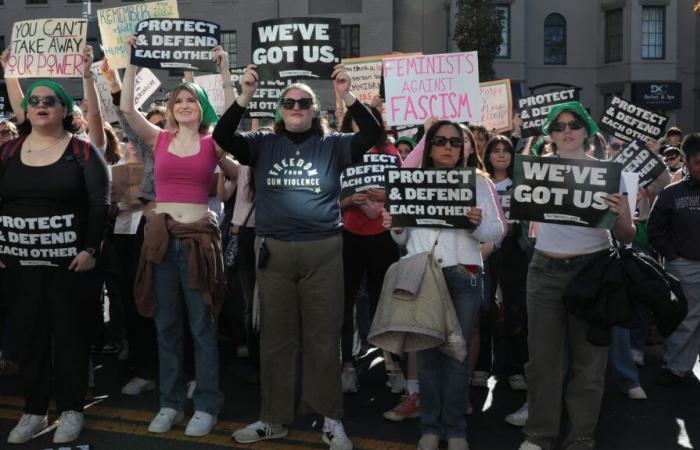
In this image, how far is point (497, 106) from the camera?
1067 cm

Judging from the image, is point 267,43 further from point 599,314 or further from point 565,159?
point 599,314

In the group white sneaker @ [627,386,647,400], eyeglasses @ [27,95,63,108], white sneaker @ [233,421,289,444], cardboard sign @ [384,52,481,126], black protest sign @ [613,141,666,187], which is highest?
cardboard sign @ [384,52,481,126]

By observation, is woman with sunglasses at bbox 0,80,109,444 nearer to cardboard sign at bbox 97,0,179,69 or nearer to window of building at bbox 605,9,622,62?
cardboard sign at bbox 97,0,179,69

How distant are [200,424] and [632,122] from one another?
5.34 meters

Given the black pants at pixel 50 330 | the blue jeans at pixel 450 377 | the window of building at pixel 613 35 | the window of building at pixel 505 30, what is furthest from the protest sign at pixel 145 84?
the window of building at pixel 613 35

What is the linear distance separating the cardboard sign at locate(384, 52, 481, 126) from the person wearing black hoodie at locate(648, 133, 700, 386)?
1.79 meters

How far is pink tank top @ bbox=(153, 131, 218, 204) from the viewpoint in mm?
5340

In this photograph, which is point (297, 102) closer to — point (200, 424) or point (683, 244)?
point (200, 424)

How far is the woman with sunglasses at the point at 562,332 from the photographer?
488 cm

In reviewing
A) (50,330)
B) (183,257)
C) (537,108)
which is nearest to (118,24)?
(183,257)

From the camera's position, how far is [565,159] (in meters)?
4.73

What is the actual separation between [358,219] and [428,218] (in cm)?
139

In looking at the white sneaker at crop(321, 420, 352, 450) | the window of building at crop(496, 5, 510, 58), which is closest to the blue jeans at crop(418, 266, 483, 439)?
the white sneaker at crop(321, 420, 352, 450)

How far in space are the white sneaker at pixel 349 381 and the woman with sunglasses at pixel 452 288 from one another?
1.39 m
